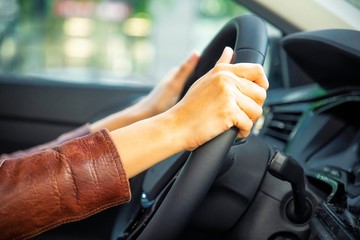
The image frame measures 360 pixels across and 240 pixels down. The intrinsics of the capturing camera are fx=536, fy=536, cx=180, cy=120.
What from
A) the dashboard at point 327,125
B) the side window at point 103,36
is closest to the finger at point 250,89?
the dashboard at point 327,125

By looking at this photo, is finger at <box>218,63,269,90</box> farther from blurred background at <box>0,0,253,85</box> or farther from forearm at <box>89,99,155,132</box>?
blurred background at <box>0,0,253,85</box>

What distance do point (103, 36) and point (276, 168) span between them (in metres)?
2.70

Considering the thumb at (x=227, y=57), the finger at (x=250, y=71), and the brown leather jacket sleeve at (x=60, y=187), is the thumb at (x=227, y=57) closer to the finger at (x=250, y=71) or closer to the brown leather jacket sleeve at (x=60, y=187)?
the finger at (x=250, y=71)

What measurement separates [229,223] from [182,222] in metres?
0.23

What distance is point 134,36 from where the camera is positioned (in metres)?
3.57

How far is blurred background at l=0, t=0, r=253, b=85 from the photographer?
2352 mm

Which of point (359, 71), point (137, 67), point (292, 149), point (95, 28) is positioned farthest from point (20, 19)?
point (359, 71)

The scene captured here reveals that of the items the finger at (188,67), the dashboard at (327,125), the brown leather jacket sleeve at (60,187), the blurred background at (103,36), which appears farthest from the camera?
the blurred background at (103,36)

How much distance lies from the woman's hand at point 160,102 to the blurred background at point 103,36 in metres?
0.46

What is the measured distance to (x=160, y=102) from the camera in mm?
1369

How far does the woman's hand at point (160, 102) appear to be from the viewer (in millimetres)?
1333

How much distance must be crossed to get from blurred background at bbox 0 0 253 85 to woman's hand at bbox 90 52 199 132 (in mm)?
461

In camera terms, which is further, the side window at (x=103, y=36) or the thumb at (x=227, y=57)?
the side window at (x=103, y=36)

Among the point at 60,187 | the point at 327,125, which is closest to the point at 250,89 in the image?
the point at 60,187
